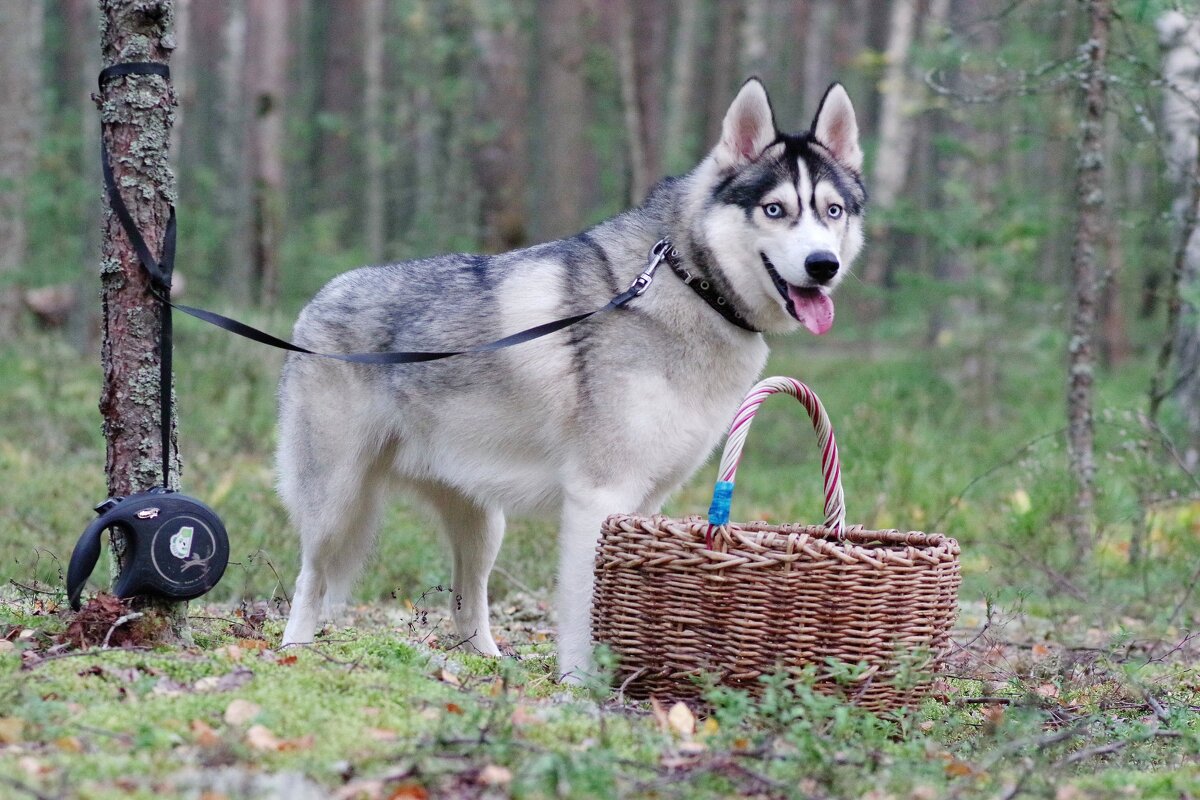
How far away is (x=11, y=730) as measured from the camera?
2.90 m

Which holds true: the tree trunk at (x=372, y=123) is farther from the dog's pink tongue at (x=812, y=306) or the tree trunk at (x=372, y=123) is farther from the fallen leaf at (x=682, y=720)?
the fallen leaf at (x=682, y=720)

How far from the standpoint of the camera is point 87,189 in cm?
1427

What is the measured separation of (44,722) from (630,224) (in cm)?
250

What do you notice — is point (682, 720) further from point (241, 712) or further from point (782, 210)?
point (782, 210)

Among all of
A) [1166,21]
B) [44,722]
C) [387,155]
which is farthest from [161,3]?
[387,155]

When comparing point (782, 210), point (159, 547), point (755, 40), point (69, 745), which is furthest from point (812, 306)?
point (755, 40)

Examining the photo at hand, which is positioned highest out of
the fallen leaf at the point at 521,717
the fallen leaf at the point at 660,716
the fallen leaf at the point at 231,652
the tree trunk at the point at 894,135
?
the tree trunk at the point at 894,135

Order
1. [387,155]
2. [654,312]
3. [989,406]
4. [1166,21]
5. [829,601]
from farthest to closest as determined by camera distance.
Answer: [387,155], [989,406], [1166,21], [654,312], [829,601]

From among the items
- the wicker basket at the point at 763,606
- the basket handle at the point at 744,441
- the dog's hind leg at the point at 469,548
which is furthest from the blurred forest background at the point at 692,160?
the wicker basket at the point at 763,606

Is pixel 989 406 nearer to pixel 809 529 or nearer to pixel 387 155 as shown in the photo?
pixel 809 529

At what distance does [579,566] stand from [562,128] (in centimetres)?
1003

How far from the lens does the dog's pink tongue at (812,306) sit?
13.0 feet

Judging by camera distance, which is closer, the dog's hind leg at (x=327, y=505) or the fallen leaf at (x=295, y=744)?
the fallen leaf at (x=295, y=744)

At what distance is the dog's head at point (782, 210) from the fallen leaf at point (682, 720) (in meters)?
1.25
